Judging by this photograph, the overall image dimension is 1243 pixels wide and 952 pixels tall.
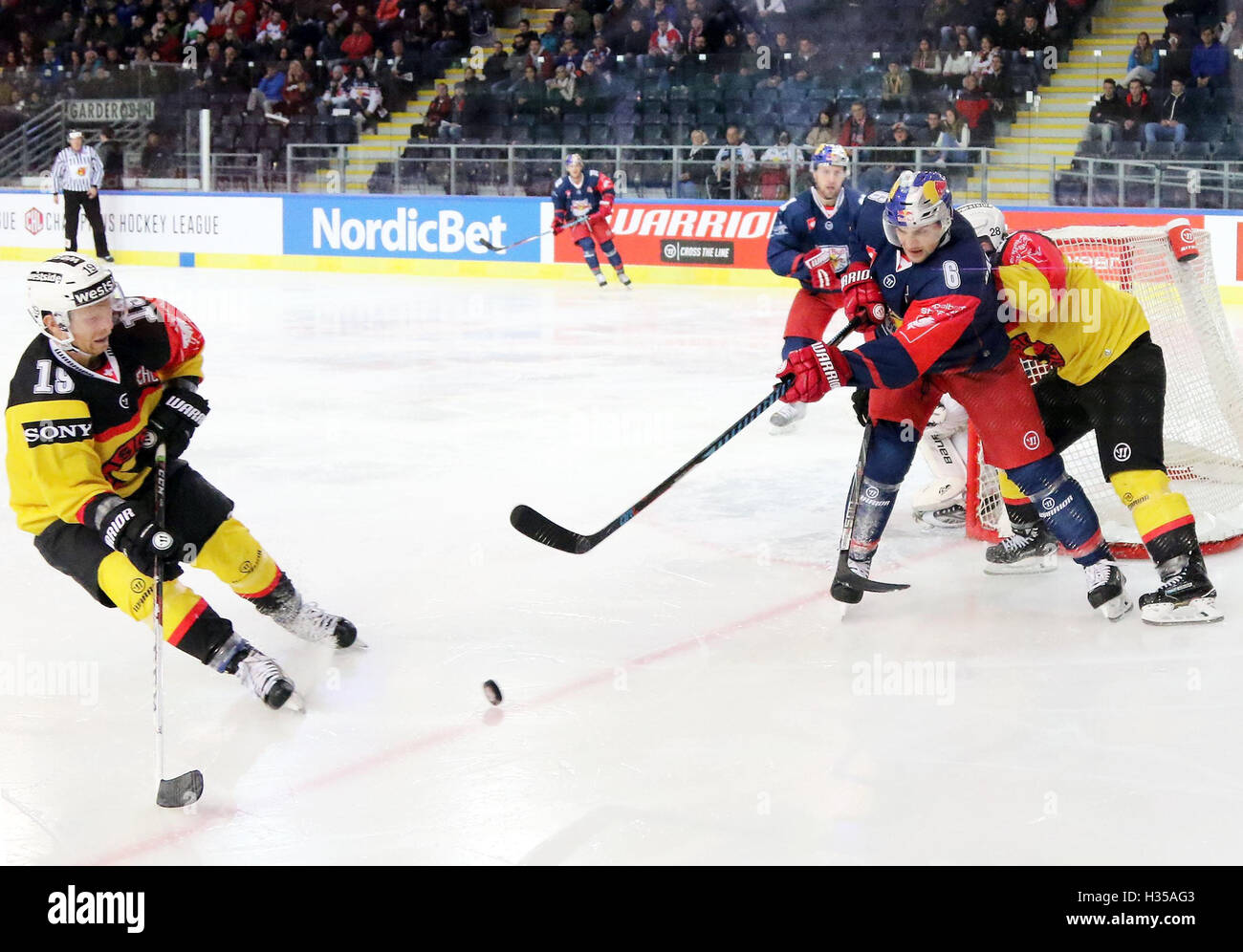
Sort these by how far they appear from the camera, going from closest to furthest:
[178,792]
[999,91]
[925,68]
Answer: [178,792] → [999,91] → [925,68]

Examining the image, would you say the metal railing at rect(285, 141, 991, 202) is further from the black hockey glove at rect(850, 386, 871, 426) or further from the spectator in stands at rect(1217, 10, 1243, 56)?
the black hockey glove at rect(850, 386, 871, 426)

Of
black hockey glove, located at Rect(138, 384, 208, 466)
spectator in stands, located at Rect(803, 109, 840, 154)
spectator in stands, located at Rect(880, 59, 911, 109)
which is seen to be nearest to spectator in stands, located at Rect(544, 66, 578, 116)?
spectator in stands, located at Rect(803, 109, 840, 154)

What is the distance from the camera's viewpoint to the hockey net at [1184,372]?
4.50 metres

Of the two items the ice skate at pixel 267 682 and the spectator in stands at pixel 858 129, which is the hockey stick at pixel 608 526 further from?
the spectator in stands at pixel 858 129

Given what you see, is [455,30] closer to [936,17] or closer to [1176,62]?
[936,17]

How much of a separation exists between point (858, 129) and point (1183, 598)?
9404mm

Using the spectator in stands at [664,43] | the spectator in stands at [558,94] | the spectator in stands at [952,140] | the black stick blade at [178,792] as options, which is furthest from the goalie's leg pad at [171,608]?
the spectator in stands at [664,43]

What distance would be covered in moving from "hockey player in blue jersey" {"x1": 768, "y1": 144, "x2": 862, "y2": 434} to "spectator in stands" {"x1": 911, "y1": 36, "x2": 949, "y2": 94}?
691cm

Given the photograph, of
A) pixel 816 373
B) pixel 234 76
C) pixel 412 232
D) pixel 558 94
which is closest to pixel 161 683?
pixel 816 373

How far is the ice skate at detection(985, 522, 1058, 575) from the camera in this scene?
4.16 m

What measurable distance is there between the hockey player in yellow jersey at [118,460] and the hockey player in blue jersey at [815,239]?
324 centimetres

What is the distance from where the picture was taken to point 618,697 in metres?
3.20
